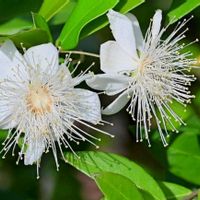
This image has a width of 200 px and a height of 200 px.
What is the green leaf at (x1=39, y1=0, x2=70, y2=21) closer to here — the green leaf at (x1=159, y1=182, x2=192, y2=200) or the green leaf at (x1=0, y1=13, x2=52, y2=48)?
the green leaf at (x1=0, y1=13, x2=52, y2=48)

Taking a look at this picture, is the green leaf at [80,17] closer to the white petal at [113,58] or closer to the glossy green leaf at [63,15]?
the white petal at [113,58]

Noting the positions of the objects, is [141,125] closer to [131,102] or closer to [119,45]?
[131,102]

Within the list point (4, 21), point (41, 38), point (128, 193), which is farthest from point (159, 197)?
point (4, 21)

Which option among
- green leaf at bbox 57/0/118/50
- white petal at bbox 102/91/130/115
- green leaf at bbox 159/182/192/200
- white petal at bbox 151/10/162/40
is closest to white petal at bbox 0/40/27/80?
green leaf at bbox 57/0/118/50

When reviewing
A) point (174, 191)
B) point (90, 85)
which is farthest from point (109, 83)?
point (174, 191)

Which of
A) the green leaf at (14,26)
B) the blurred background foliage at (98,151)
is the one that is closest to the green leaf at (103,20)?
the blurred background foliage at (98,151)

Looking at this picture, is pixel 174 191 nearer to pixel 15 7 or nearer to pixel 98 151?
pixel 98 151
